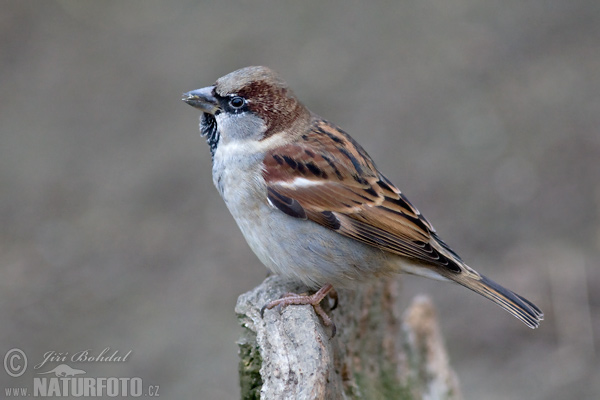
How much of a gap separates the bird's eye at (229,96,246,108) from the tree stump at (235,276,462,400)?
85 centimetres

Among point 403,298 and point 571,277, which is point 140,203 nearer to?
point 403,298

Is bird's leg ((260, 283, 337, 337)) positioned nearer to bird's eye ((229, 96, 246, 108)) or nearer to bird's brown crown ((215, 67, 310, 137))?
bird's brown crown ((215, 67, 310, 137))

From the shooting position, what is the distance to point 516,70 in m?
7.74

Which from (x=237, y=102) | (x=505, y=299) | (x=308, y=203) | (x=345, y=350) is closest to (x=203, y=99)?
(x=237, y=102)

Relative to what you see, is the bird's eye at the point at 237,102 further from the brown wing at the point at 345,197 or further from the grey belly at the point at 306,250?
the grey belly at the point at 306,250

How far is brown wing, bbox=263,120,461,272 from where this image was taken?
3.42 meters

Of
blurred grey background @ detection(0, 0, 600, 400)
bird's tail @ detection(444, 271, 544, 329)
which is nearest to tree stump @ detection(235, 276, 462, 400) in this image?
bird's tail @ detection(444, 271, 544, 329)

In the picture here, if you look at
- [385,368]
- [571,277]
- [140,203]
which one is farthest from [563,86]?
[385,368]

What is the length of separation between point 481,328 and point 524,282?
49 cm

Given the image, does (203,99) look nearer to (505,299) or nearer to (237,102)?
(237,102)

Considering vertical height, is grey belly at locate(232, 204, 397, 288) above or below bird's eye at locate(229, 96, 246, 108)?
below

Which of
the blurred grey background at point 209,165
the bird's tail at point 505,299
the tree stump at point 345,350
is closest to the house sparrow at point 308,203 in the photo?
the bird's tail at point 505,299

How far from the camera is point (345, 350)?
3.48m

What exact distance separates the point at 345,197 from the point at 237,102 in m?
0.67
